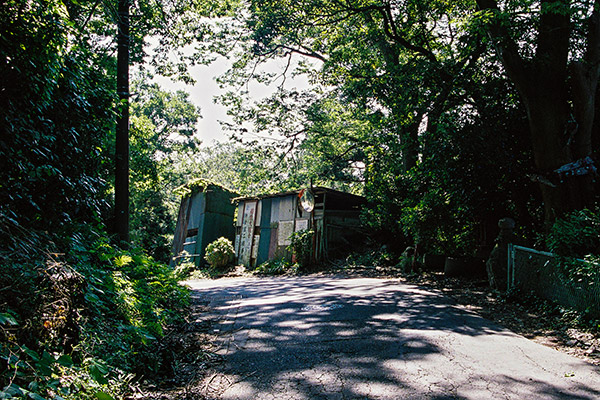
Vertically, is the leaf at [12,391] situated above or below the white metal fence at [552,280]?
below

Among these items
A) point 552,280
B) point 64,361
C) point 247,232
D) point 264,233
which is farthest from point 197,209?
point 64,361

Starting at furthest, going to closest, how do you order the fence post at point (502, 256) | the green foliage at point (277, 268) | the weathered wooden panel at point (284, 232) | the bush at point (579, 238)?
the weathered wooden panel at point (284, 232), the green foliage at point (277, 268), the fence post at point (502, 256), the bush at point (579, 238)

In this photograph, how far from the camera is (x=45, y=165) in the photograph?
183 inches

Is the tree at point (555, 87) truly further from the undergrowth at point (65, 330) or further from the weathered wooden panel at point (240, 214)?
the weathered wooden panel at point (240, 214)

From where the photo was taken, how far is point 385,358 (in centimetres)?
394

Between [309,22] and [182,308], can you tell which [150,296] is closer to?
[182,308]

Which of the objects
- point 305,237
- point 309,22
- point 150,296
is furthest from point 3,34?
point 305,237

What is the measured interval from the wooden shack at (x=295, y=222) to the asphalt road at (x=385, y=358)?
11.6 metres

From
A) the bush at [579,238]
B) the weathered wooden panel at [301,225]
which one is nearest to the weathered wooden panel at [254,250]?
the weathered wooden panel at [301,225]

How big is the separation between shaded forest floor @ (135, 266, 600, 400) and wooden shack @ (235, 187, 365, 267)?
8.91m

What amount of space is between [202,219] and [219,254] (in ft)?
10.4

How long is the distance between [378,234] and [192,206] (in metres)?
12.9

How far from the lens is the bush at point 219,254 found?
68.7ft

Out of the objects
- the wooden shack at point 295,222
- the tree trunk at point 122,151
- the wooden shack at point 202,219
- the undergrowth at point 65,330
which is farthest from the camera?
the wooden shack at point 202,219
